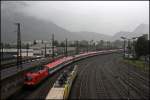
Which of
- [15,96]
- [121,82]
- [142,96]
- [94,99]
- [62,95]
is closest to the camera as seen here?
[62,95]

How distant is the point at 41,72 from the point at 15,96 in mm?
7884

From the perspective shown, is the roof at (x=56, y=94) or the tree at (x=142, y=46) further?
the tree at (x=142, y=46)

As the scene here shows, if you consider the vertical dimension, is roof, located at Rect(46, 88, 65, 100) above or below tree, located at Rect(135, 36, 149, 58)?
below

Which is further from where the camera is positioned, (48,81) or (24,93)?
(48,81)

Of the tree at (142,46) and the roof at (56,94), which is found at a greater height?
the tree at (142,46)

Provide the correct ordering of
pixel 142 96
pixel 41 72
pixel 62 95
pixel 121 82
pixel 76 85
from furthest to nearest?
pixel 121 82 → pixel 76 85 → pixel 41 72 → pixel 142 96 → pixel 62 95

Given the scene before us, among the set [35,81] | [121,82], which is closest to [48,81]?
[35,81]

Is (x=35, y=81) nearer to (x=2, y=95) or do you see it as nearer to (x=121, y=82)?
(x=2, y=95)

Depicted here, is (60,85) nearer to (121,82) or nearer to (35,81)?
(35,81)

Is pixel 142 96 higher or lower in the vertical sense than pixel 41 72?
lower

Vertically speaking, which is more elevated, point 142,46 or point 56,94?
point 142,46

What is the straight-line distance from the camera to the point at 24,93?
3186 centimetres

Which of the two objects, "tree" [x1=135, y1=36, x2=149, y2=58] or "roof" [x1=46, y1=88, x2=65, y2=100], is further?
"tree" [x1=135, y1=36, x2=149, y2=58]

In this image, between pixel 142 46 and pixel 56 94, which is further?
pixel 142 46
